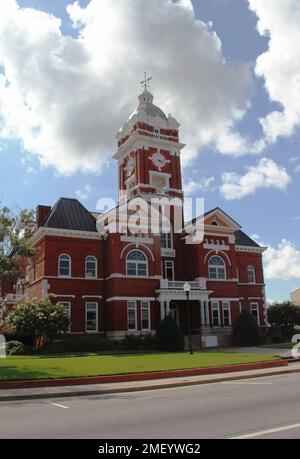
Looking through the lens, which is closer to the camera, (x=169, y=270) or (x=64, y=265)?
(x=64, y=265)

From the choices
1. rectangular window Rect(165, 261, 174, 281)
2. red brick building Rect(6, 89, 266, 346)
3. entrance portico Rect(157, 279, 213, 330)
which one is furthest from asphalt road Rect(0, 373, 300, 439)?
rectangular window Rect(165, 261, 174, 281)

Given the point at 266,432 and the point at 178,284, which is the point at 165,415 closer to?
the point at 266,432

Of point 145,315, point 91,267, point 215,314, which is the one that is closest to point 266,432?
point 145,315

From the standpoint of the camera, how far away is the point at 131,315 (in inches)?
1601

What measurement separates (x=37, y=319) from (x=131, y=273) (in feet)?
35.3

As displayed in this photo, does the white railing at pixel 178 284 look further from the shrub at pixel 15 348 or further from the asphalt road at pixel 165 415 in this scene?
the asphalt road at pixel 165 415

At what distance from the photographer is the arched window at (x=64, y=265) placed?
40263 mm

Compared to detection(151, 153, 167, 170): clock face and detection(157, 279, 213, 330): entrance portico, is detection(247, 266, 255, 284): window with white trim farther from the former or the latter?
detection(151, 153, 167, 170): clock face

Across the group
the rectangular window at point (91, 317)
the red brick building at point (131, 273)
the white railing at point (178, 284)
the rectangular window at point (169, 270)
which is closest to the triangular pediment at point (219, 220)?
the red brick building at point (131, 273)

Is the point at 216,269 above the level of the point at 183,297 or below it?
above

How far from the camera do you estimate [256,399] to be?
506 inches

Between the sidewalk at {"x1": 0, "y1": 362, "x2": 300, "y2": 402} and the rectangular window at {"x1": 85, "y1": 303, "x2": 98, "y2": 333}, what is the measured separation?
69.0 ft

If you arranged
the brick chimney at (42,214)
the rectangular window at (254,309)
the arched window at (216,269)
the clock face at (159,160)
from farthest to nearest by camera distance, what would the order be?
the clock face at (159,160), the rectangular window at (254,309), the arched window at (216,269), the brick chimney at (42,214)

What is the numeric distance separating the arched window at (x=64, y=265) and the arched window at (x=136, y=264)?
494cm
